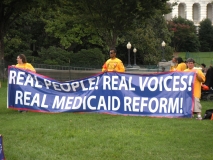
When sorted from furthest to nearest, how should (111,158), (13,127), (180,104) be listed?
(180,104) < (13,127) < (111,158)

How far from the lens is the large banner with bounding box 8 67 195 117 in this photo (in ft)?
36.9

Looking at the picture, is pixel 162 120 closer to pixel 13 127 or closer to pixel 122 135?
pixel 122 135

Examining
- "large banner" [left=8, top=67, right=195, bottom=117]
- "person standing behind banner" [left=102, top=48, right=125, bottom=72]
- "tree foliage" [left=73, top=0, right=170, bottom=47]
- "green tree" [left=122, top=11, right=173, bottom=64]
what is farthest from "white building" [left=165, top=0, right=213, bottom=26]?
"large banner" [left=8, top=67, right=195, bottom=117]

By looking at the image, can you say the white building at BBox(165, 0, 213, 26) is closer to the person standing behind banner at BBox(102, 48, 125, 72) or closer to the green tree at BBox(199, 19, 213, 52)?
the green tree at BBox(199, 19, 213, 52)

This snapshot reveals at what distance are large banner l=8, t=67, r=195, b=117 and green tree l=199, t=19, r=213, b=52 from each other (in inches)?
2980

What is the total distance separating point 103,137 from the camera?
8.79 meters

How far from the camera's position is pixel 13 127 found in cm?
1021

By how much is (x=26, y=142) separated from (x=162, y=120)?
11.7ft

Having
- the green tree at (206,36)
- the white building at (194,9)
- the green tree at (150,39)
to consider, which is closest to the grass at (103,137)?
the green tree at (150,39)

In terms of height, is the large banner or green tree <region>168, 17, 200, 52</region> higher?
green tree <region>168, 17, 200, 52</region>

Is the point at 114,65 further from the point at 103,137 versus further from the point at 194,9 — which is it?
the point at 194,9

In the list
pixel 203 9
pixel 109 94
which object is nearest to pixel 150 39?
pixel 109 94

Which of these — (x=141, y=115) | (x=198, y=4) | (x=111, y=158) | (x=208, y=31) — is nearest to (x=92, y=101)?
(x=141, y=115)

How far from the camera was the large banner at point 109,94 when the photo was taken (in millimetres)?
11250
